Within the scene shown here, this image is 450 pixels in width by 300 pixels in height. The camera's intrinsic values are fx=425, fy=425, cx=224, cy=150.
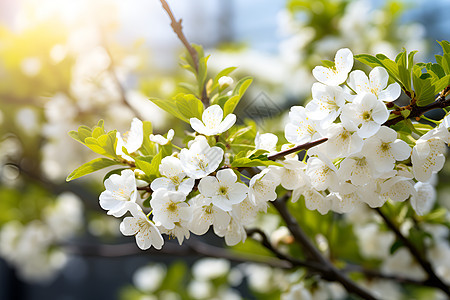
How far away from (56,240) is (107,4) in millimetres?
788

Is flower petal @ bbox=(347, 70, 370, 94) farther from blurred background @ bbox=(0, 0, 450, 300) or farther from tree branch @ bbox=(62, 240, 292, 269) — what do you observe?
blurred background @ bbox=(0, 0, 450, 300)

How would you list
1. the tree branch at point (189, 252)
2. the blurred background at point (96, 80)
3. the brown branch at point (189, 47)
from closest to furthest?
the brown branch at point (189, 47), the tree branch at point (189, 252), the blurred background at point (96, 80)

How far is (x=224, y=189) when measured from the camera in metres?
0.37

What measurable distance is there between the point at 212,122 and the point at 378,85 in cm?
15

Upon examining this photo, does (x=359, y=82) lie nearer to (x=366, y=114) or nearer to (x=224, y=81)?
(x=366, y=114)

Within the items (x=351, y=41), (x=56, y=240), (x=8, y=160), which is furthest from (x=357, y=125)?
(x=56, y=240)

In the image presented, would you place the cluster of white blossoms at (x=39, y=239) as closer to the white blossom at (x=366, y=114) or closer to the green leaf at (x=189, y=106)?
the green leaf at (x=189, y=106)

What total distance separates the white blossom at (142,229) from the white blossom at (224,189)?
6 centimetres

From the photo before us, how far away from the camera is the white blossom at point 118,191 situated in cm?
37

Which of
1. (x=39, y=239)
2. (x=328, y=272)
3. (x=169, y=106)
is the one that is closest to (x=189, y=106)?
(x=169, y=106)

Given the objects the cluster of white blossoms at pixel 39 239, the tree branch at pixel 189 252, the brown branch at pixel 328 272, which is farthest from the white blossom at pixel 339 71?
the cluster of white blossoms at pixel 39 239

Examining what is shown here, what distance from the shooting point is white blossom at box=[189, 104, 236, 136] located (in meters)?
0.38

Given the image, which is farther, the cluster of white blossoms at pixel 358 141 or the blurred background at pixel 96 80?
the blurred background at pixel 96 80

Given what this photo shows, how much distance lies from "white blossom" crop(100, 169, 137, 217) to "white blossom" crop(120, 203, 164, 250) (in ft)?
0.05
